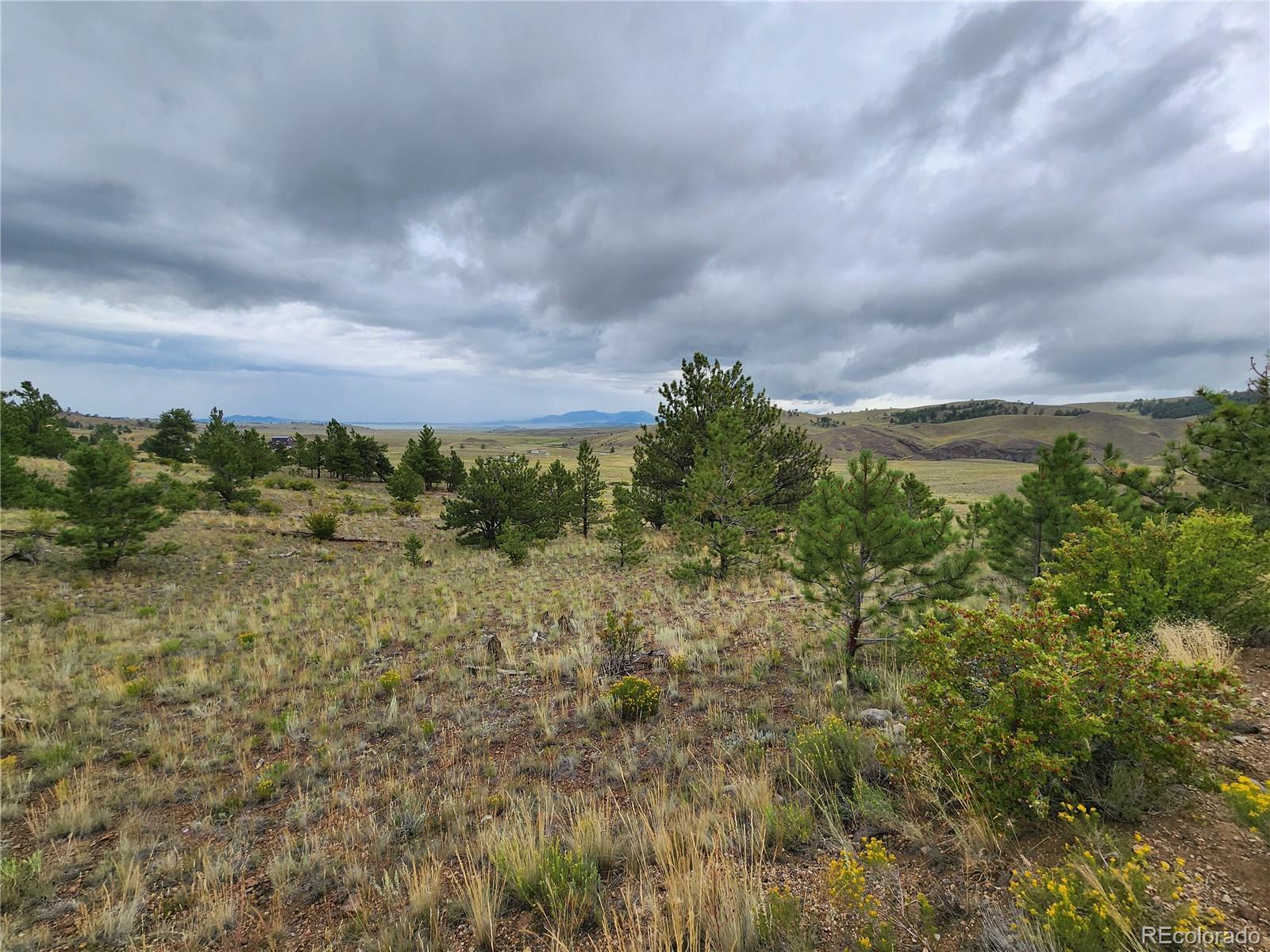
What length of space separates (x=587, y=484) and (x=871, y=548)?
20.0 metres

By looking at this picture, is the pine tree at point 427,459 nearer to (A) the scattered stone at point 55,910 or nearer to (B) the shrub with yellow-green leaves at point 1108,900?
(A) the scattered stone at point 55,910

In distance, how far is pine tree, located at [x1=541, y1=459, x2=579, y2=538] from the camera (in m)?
23.8

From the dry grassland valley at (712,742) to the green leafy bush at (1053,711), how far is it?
0.03 metres

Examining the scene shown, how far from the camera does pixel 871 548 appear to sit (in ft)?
22.9

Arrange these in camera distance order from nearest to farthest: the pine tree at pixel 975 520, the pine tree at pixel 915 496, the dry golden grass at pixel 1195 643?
the dry golden grass at pixel 1195 643
the pine tree at pixel 915 496
the pine tree at pixel 975 520

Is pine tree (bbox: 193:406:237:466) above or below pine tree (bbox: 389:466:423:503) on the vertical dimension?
above

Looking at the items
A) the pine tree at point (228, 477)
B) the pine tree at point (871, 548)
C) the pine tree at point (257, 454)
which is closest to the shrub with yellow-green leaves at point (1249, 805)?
the pine tree at point (871, 548)

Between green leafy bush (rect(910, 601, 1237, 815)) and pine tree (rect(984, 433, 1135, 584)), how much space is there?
8.13 metres

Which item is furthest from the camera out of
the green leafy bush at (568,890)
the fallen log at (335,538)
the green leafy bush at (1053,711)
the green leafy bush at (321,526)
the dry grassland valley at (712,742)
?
the fallen log at (335,538)

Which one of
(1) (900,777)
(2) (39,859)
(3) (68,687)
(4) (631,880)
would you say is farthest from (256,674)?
(1) (900,777)

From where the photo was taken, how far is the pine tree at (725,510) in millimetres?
14422

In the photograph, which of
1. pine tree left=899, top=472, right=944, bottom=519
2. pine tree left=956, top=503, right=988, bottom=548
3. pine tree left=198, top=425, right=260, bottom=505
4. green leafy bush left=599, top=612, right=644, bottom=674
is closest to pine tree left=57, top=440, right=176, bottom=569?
pine tree left=198, top=425, right=260, bottom=505

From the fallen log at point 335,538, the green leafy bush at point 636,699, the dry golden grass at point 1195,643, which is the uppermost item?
the dry golden grass at point 1195,643

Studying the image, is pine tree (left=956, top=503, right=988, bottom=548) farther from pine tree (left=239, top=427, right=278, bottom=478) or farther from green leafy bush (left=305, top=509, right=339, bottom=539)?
pine tree (left=239, top=427, right=278, bottom=478)
